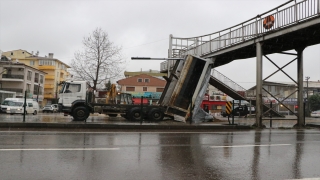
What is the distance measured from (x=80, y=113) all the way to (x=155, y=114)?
4.71m

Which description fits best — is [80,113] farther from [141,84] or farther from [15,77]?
[141,84]

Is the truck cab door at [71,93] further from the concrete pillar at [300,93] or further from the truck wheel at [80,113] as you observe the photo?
the concrete pillar at [300,93]

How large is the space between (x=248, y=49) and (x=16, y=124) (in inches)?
543

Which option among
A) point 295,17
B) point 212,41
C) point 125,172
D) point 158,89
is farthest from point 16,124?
point 158,89

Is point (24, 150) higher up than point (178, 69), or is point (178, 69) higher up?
point (178, 69)

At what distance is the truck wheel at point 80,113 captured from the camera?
18.0 metres

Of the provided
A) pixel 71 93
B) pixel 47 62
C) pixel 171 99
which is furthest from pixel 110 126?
pixel 47 62

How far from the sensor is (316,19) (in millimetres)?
12953

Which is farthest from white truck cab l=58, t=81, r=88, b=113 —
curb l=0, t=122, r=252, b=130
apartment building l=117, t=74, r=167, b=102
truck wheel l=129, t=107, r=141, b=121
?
apartment building l=117, t=74, r=167, b=102

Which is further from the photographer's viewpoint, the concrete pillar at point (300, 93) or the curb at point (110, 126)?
the concrete pillar at point (300, 93)

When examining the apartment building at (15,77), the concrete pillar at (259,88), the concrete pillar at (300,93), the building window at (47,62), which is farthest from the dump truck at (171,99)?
the building window at (47,62)

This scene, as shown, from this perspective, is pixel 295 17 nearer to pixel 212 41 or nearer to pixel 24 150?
pixel 212 41

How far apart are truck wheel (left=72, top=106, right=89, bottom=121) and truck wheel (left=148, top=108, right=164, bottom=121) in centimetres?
408

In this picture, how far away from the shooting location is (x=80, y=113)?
59.4ft
